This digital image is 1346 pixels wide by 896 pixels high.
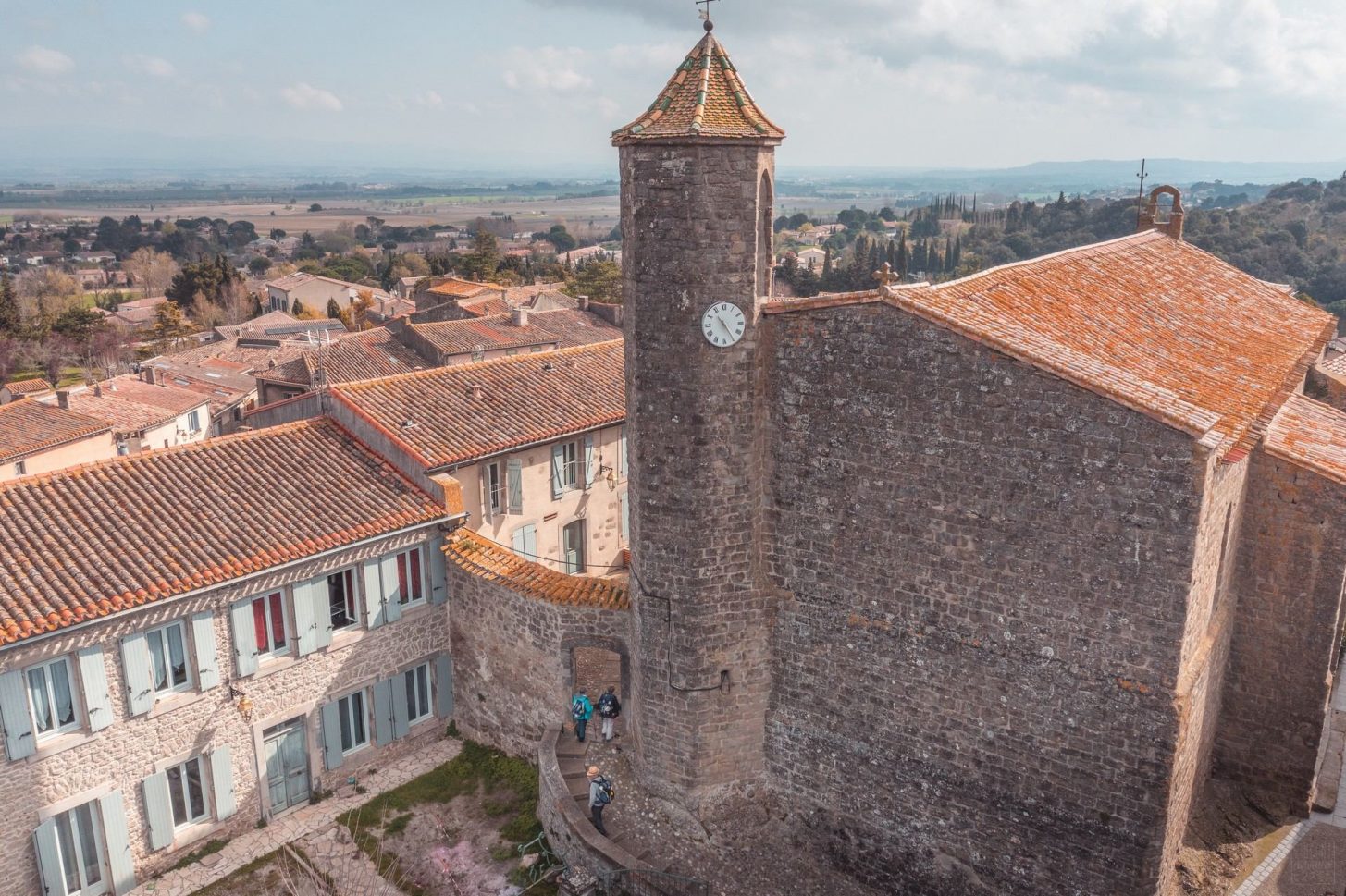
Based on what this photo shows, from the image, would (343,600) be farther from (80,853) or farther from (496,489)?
(80,853)

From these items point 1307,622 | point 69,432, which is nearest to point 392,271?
point 69,432

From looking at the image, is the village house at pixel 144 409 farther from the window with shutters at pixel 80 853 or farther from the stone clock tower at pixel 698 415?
the stone clock tower at pixel 698 415

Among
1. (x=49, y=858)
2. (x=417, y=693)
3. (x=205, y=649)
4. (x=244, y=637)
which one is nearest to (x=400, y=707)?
(x=417, y=693)

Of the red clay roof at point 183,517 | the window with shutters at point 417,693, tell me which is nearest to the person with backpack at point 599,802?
the window with shutters at point 417,693

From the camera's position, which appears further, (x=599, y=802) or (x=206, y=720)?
(x=206, y=720)

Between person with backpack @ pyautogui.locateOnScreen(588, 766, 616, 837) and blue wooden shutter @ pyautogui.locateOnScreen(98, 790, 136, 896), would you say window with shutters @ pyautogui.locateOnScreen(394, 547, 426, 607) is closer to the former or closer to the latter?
blue wooden shutter @ pyautogui.locateOnScreen(98, 790, 136, 896)

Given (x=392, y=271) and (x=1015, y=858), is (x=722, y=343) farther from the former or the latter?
(x=392, y=271)

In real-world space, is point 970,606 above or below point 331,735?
above
